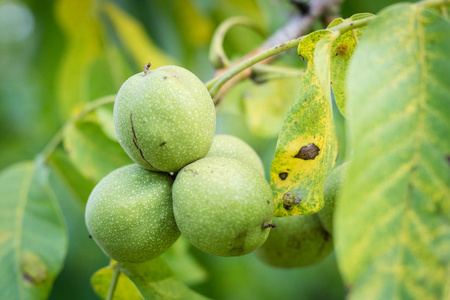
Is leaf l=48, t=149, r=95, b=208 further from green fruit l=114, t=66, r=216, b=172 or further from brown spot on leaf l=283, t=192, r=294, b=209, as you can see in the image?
brown spot on leaf l=283, t=192, r=294, b=209

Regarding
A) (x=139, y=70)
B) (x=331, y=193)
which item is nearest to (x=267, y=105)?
(x=331, y=193)

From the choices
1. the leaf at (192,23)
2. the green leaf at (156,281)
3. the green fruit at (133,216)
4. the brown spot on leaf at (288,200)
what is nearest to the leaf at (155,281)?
the green leaf at (156,281)

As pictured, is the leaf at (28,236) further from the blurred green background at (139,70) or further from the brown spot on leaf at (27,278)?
the blurred green background at (139,70)

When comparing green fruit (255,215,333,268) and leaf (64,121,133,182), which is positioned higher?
leaf (64,121,133,182)

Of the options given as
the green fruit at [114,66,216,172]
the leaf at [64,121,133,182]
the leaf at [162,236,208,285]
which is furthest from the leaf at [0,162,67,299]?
the green fruit at [114,66,216,172]

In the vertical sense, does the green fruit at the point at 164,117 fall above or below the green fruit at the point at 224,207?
above

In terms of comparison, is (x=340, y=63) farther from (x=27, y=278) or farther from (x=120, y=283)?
(x=27, y=278)

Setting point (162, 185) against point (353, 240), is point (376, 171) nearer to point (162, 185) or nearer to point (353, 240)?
point (353, 240)
